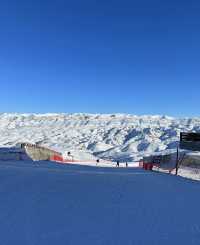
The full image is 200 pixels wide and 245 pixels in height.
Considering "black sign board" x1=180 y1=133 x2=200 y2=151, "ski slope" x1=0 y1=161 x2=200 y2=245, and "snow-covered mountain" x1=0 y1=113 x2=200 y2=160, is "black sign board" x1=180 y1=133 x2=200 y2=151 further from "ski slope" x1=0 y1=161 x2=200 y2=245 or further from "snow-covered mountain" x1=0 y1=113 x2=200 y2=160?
"snow-covered mountain" x1=0 y1=113 x2=200 y2=160

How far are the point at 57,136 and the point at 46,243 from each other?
445ft

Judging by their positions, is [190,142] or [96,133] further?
[96,133]

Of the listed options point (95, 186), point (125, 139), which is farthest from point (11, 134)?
point (95, 186)

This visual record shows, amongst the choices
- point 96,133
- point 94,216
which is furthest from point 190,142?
point 96,133

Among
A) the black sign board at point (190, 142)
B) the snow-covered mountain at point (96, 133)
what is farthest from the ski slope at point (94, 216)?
the snow-covered mountain at point (96, 133)

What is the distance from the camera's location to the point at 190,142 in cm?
2616

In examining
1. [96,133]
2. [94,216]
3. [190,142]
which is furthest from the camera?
[96,133]

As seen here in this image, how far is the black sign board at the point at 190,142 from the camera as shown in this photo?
25961mm

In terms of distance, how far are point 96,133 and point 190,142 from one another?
12047cm

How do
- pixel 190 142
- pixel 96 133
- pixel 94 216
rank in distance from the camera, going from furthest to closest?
pixel 96 133, pixel 190 142, pixel 94 216

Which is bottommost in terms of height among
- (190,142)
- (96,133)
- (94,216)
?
(94,216)

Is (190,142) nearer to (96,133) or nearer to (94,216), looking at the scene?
(94,216)

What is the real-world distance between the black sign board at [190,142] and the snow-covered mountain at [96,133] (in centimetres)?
5737

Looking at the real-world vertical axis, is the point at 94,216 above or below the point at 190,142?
below
